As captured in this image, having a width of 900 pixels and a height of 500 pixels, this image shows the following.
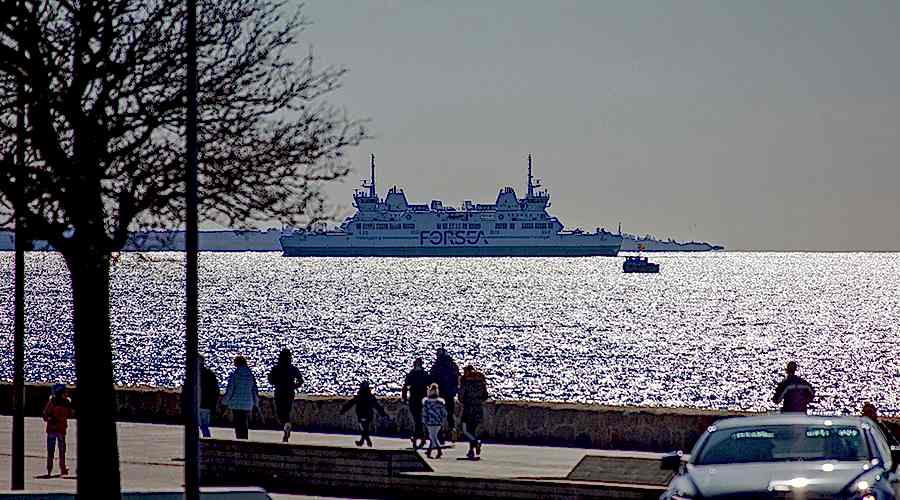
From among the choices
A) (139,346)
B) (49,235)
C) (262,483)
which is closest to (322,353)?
(139,346)

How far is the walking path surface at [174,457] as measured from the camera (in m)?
17.5

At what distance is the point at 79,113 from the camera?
11.8m

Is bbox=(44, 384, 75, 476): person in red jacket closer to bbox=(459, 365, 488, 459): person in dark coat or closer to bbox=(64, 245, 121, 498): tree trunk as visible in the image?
bbox=(459, 365, 488, 459): person in dark coat

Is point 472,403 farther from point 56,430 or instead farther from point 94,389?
point 94,389

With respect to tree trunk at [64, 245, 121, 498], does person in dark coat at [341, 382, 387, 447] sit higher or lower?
lower

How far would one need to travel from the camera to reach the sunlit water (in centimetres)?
6419

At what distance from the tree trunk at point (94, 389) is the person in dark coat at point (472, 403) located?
766 cm

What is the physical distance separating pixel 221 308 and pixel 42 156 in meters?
126

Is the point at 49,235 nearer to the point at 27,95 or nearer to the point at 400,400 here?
the point at 27,95

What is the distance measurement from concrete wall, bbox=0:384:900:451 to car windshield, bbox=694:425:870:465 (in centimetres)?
791

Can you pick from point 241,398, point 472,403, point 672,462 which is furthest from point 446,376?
point 672,462

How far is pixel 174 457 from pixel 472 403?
3.63 m

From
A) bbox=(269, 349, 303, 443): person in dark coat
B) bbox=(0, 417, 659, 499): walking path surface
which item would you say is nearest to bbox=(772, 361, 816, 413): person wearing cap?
bbox=(0, 417, 659, 499): walking path surface

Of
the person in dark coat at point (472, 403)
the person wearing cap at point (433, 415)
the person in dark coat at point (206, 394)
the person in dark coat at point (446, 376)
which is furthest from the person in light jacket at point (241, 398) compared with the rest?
the person in dark coat at point (472, 403)
